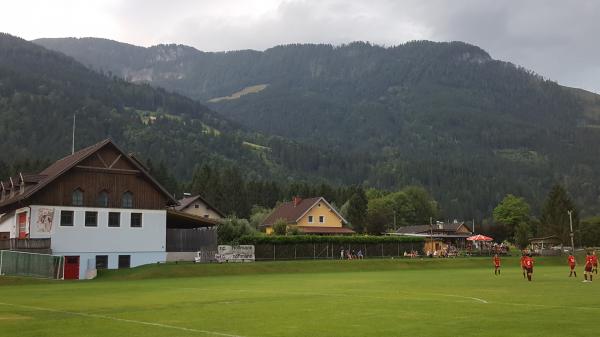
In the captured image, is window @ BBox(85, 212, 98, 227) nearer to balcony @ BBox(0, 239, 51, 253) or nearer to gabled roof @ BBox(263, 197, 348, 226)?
balcony @ BBox(0, 239, 51, 253)

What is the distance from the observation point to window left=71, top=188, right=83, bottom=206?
6174cm

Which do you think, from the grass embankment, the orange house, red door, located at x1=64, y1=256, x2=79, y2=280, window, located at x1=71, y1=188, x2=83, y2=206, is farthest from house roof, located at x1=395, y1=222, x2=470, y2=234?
red door, located at x1=64, y1=256, x2=79, y2=280

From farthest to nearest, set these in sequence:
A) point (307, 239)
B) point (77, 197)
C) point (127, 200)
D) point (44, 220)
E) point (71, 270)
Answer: point (307, 239) → point (127, 200) → point (77, 197) → point (44, 220) → point (71, 270)

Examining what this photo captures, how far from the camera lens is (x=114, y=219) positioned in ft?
211

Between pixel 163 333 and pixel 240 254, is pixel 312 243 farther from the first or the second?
pixel 163 333

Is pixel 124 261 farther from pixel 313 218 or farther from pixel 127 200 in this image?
pixel 313 218

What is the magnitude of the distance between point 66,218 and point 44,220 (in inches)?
85.4

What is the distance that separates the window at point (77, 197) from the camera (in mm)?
61741

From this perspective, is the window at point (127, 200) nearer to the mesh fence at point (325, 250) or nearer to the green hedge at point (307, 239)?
the green hedge at point (307, 239)

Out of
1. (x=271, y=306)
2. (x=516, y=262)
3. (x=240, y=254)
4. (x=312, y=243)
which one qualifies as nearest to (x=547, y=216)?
(x=516, y=262)

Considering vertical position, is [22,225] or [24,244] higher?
[22,225]

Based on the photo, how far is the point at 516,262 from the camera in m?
79.7

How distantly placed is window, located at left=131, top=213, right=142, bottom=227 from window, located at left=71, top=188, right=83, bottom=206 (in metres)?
5.54

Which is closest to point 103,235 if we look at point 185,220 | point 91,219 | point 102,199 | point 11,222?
point 91,219
